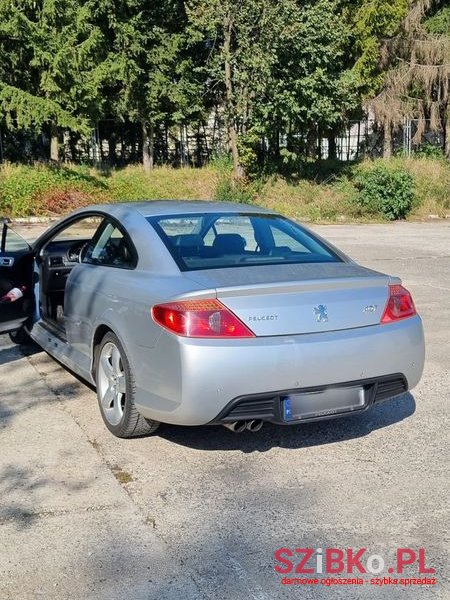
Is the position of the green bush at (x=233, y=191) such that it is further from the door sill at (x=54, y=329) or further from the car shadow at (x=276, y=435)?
the car shadow at (x=276, y=435)

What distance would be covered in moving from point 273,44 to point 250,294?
22.6 meters

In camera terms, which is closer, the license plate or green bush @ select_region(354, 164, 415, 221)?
the license plate

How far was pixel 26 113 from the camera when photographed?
23953mm

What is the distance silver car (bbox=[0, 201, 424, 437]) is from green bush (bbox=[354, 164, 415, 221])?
20.2 meters

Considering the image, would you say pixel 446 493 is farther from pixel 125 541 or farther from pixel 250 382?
pixel 125 541

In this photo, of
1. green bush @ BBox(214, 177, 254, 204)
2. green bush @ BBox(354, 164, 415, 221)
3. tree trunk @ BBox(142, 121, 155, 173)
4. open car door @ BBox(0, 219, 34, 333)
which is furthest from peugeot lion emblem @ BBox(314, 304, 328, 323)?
tree trunk @ BBox(142, 121, 155, 173)

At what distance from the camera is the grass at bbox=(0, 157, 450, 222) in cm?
2336

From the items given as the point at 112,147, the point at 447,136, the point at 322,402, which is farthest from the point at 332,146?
the point at 322,402

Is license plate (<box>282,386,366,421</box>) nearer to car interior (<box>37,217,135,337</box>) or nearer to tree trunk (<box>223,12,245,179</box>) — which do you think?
car interior (<box>37,217,135,337</box>)

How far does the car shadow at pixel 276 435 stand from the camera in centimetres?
450

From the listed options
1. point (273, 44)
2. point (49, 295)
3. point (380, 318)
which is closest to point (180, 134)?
point (273, 44)

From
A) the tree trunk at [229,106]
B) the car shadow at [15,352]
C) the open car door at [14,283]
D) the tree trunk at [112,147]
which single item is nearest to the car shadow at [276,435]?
the open car door at [14,283]

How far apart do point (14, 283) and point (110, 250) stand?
1.61 meters

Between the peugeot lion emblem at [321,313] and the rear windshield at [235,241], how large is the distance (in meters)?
0.61
